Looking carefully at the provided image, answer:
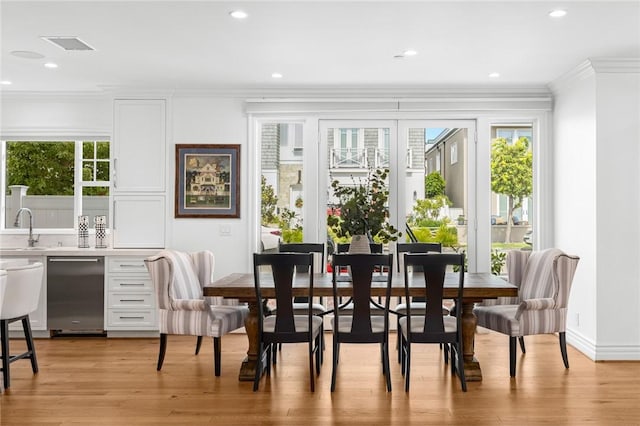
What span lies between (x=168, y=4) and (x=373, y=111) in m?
2.72

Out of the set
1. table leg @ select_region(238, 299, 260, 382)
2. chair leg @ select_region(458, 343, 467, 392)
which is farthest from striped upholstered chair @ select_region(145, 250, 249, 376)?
chair leg @ select_region(458, 343, 467, 392)

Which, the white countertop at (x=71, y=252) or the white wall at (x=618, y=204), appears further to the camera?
the white countertop at (x=71, y=252)

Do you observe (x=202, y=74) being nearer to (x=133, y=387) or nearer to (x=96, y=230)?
(x=96, y=230)

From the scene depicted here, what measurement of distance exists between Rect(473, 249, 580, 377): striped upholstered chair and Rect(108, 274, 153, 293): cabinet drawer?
3275 mm

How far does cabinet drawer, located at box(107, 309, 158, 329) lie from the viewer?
17.5 ft

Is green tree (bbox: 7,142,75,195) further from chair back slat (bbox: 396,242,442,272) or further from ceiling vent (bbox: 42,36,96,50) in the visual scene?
chair back slat (bbox: 396,242,442,272)

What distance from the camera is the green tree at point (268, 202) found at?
18.8ft

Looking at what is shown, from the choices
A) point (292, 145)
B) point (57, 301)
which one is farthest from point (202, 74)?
point (57, 301)

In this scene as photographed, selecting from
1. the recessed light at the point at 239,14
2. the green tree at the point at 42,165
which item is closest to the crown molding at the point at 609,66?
the recessed light at the point at 239,14

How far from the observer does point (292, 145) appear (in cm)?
571

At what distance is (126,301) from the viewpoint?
536 cm

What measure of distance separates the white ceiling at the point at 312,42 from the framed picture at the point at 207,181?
0.69 m

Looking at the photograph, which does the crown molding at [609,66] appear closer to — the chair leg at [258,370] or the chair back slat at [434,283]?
the chair back slat at [434,283]

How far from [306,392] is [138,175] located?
312cm
